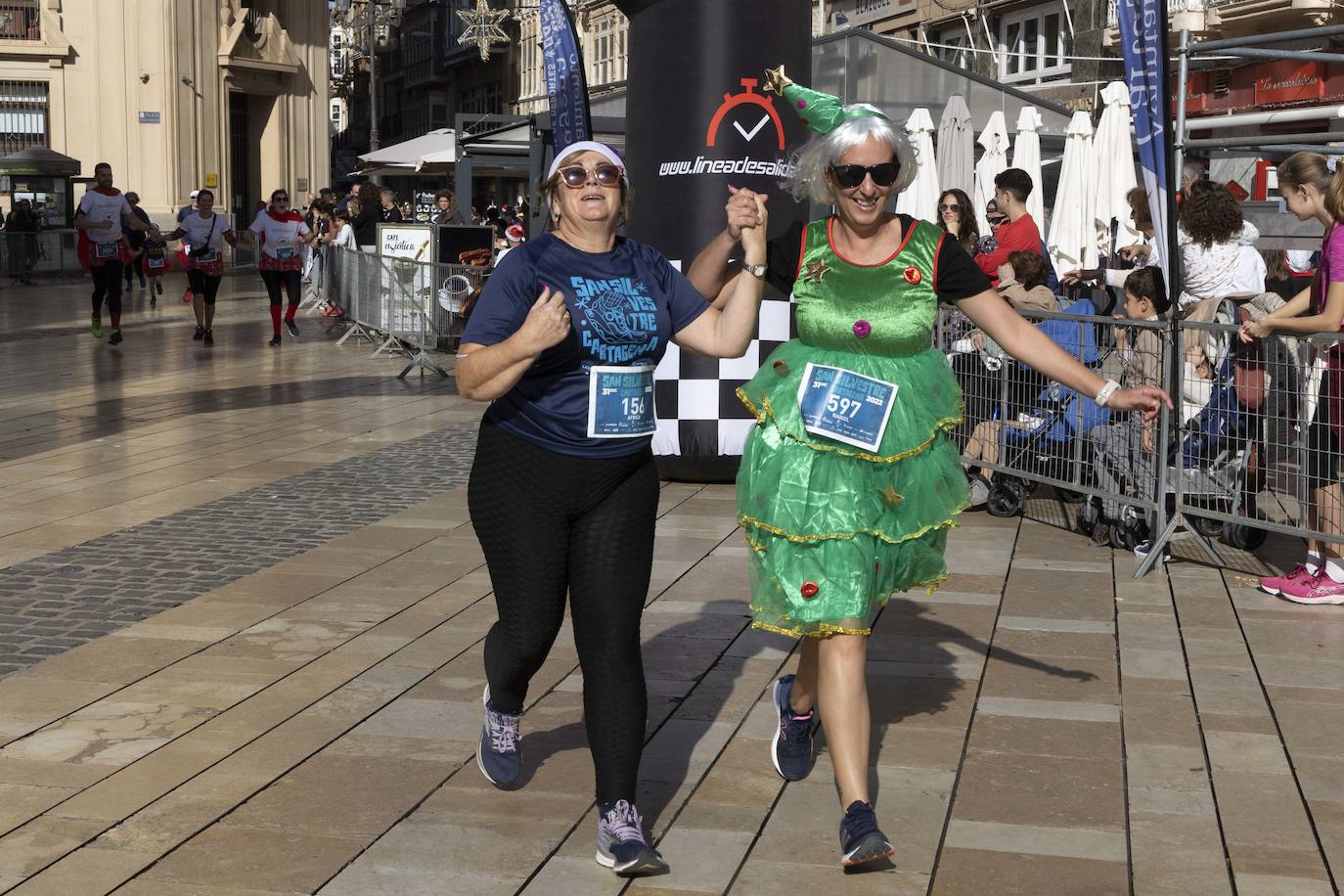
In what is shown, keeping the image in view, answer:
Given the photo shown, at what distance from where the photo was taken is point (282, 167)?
154 ft

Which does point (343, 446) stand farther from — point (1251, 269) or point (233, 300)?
point (233, 300)

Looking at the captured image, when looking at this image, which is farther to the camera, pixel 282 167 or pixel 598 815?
pixel 282 167

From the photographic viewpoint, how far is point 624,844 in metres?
3.86

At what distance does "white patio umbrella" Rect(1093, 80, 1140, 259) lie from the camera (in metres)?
14.2

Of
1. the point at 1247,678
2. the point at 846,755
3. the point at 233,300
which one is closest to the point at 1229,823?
the point at 846,755

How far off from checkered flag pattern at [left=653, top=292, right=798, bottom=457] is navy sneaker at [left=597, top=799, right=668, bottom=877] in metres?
5.53

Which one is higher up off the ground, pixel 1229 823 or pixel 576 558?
pixel 576 558

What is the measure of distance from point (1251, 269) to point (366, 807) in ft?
21.9

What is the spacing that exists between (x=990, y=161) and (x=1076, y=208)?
177 centimetres

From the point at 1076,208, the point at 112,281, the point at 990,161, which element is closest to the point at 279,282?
the point at 112,281

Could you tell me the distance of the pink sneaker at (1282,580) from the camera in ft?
23.0

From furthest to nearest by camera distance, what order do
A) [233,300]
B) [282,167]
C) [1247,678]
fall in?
1. [282,167]
2. [233,300]
3. [1247,678]

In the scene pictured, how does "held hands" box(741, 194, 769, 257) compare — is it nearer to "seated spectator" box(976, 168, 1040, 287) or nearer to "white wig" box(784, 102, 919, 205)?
"white wig" box(784, 102, 919, 205)

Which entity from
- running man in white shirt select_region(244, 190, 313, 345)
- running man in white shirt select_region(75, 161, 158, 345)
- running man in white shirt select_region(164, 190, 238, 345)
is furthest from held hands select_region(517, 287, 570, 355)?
running man in white shirt select_region(244, 190, 313, 345)
